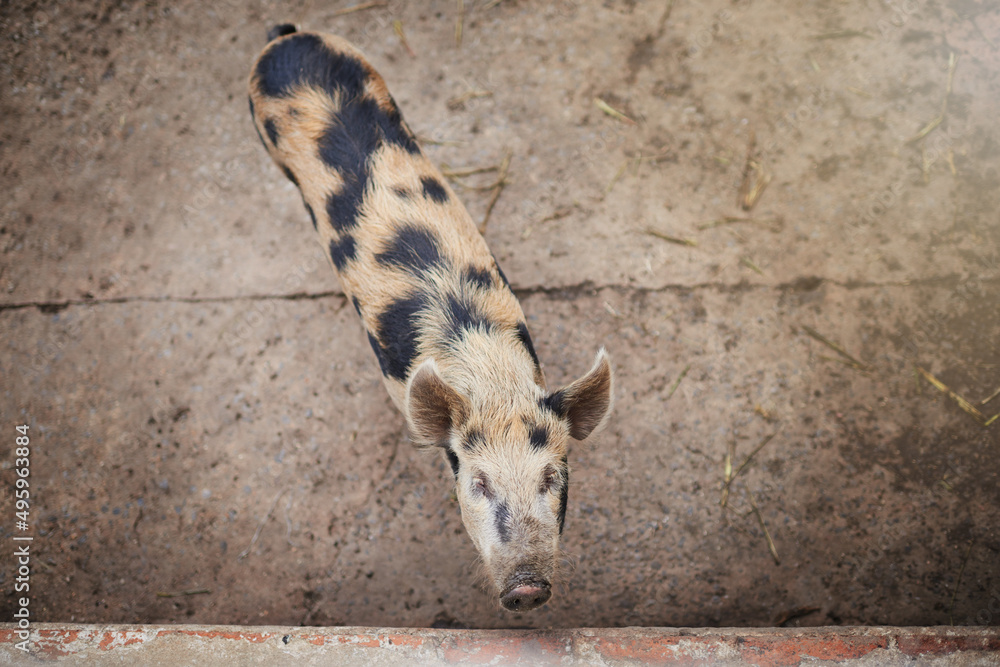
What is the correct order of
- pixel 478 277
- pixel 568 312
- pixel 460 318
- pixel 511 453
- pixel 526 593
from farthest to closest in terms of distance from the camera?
pixel 568 312 → pixel 478 277 → pixel 460 318 → pixel 511 453 → pixel 526 593

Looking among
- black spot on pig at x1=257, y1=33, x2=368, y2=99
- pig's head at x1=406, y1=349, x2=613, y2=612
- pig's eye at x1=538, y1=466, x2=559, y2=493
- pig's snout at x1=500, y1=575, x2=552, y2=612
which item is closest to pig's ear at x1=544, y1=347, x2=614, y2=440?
pig's head at x1=406, y1=349, x2=613, y2=612

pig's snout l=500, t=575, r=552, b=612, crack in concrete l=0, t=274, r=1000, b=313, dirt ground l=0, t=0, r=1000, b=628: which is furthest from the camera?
crack in concrete l=0, t=274, r=1000, b=313

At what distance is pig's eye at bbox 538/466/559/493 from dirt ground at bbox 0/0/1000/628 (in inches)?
36.6

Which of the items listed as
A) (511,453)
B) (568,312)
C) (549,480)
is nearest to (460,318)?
(511,453)

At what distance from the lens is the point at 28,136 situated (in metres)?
3.42

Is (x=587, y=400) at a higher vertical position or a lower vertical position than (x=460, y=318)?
lower

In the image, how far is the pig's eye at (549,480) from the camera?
1.95 meters

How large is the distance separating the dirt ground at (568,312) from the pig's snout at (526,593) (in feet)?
3.35

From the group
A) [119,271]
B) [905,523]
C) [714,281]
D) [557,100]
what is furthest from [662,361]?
[119,271]

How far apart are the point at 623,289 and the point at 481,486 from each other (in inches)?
Result: 64.5

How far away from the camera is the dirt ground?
279 centimetres

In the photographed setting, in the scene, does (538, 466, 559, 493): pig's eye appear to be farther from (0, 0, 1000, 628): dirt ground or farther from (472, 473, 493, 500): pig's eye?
(0, 0, 1000, 628): dirt ground

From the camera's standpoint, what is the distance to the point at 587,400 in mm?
2004

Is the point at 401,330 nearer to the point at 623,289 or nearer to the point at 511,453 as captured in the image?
the point at 511,453
